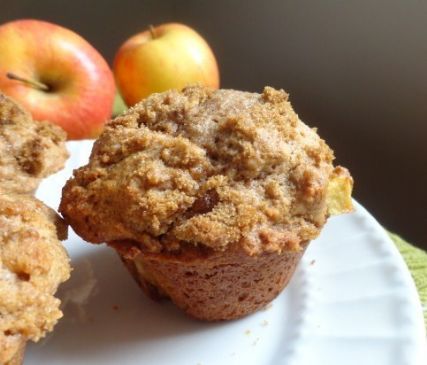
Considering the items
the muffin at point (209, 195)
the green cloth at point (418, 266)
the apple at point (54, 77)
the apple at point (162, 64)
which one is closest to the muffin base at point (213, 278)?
the muffin at point (209, 195)

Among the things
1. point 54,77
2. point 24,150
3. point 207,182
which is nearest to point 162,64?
point 54,77

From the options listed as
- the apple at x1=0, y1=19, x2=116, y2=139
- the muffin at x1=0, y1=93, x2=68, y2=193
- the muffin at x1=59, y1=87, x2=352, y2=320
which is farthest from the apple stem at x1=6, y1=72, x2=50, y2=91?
the muffin at x1=59, y1=87, x2=352, y2=320

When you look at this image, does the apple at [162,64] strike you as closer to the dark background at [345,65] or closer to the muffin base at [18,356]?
the dark background at [345,65]

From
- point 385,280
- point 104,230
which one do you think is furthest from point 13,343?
point 385,280

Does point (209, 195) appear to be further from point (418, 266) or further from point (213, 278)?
point (418, 266)

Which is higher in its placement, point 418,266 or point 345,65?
point 345,65

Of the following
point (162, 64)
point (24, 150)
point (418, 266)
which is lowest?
point (418, 266)
